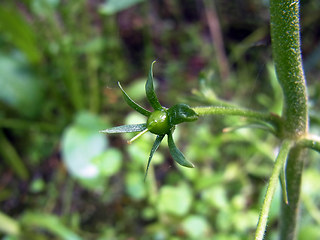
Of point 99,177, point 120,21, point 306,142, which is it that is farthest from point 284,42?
point 120,21

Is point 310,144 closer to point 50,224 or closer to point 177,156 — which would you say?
point 177,156

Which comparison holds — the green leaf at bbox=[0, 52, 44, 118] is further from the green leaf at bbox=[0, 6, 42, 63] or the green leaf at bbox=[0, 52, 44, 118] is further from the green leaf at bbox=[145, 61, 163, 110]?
the green leaf at bbox=[145, 61, 163, 110]

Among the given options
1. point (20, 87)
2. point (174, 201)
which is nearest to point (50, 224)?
point (174, 201)

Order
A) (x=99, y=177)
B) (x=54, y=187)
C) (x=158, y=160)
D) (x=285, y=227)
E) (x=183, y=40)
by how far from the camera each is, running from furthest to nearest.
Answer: (x=183, y=40) < (x=54, y=187) < (x=99, y=177) < (x=158, y=160) < (x=285, y=227)

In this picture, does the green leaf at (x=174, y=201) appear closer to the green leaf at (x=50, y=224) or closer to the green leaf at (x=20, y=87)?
the green leaf at (x=50, y=224)

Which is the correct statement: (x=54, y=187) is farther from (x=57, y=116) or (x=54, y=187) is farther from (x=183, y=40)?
(x=183, y=40)

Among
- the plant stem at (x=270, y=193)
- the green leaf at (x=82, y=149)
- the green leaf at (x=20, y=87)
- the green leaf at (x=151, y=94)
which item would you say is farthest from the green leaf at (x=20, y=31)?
the plant stem at (x=270, y=193)
